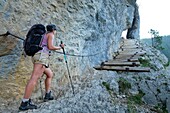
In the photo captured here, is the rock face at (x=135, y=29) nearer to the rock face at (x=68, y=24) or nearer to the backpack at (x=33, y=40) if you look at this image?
the rock face at (x=68, y=24)

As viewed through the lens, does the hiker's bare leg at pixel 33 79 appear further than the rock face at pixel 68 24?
No

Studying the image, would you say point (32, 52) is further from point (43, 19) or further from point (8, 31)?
point (43, 19)

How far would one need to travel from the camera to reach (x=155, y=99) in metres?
8.05

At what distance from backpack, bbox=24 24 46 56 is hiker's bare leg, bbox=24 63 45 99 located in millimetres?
376

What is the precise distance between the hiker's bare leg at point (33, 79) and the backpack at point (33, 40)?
38cm

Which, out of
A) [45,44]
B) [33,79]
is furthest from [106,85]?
[33,79]

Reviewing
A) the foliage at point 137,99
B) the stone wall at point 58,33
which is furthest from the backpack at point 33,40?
the foliage at point 137,99

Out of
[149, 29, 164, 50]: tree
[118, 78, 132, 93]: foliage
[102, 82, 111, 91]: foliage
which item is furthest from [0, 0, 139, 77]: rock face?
[149, 29, 164, 50]: tree

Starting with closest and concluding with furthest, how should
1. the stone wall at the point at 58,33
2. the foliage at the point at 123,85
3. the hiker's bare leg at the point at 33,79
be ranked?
the hiker's bare leg at the point at 33,79
the stone wall at the point at 58,33
the foliage at the point at 123,85

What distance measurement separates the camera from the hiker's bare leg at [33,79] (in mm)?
5078

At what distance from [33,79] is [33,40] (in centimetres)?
89

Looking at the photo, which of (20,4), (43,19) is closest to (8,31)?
(20,4)

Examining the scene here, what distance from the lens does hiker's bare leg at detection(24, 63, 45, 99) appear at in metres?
5.08

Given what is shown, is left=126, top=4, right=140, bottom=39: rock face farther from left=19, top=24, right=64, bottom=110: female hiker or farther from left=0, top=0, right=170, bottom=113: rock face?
left=19, top=24, right=64, bottom=110: female hiker
